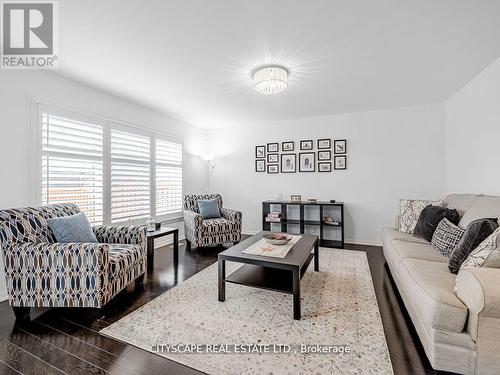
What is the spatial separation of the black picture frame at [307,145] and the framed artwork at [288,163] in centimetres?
22

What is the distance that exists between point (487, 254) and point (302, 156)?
3.40m

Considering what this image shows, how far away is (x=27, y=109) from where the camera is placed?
2.50 meters

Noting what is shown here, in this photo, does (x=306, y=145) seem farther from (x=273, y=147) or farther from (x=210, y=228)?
(x=210, y=228)

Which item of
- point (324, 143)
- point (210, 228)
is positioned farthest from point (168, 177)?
point (324, 143)

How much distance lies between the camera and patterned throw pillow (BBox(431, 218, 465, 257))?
211 cm

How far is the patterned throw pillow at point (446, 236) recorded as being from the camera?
2107 mm

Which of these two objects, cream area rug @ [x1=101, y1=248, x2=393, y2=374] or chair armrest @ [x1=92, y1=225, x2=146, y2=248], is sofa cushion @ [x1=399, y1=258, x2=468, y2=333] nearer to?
cream area rug @ [x1=101, y1=248, x2=393, y2=374]

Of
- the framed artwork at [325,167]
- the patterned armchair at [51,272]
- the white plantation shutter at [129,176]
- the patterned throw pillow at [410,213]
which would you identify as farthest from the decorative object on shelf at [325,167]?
the patterned armchair at [51,272]

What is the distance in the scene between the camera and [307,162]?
4.64m

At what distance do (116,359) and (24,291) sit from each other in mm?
1107

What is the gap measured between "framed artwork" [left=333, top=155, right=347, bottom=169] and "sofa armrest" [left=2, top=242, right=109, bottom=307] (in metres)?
3.91

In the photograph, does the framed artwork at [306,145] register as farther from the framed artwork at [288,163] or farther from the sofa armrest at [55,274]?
the sofa armrest at [55,274]

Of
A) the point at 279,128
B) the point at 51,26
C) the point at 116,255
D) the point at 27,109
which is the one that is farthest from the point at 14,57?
the point at 279,128

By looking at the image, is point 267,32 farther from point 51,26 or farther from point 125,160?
point 125,160
